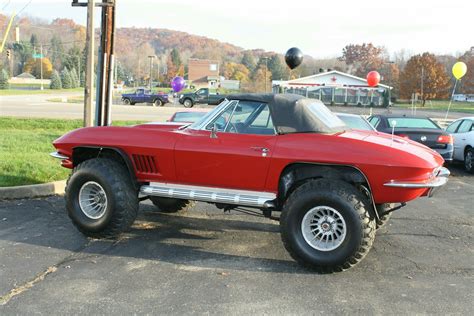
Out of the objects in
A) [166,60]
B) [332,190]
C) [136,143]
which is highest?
[166,60]

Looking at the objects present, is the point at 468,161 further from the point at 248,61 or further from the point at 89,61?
the point at 248,61

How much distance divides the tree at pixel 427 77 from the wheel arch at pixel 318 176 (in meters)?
71.9

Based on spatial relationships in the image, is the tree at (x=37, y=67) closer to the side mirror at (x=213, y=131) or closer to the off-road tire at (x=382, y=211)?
the side mirror at (x=213, y=131)

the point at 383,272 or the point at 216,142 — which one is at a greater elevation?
the point at 216,142

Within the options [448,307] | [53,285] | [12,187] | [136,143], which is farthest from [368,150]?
[12,187]

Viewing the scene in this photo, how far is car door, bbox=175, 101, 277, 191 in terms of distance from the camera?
16.3 ft

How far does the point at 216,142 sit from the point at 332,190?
1329mm

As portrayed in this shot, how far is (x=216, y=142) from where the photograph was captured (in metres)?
5.11

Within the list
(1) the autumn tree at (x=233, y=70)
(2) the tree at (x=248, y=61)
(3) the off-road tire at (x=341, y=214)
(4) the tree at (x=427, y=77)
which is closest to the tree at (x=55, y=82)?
(1) the autumn tree at (x=233, y=70)

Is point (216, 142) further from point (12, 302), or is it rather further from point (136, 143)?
point (12, 302)

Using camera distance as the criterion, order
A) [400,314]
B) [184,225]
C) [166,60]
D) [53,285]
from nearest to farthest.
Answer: [400,314], [53,285], [184,225], [166,60]

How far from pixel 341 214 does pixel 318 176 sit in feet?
1.67

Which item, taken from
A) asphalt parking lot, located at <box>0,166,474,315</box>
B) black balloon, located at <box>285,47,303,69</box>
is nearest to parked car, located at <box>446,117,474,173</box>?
black balloon, located at <box>285,47,303,69</box>

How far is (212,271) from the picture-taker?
4.68 m
